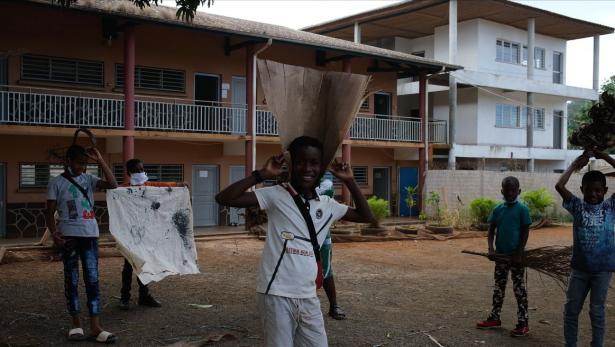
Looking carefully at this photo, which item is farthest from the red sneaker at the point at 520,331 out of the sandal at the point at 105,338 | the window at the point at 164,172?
the window at the point at 164,172

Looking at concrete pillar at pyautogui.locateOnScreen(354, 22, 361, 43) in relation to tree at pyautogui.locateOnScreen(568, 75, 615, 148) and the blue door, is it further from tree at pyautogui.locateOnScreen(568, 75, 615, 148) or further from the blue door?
tree at pyautogui.locateOnScreen(568, 75, 615, 148)

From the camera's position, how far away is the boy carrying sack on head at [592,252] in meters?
4.74

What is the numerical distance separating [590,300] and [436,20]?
68.8ft

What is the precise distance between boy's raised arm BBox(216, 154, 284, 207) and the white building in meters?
19.6

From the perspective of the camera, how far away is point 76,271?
5.36m

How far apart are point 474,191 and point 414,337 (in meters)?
15.2

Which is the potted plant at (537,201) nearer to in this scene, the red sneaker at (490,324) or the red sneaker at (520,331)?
the red sneaker at (490,324)

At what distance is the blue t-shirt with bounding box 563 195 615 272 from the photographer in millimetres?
4730

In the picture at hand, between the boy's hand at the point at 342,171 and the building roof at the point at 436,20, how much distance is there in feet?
64.7

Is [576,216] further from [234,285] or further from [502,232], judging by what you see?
[234,285]

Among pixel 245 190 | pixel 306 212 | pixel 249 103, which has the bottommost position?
pixel 306 212

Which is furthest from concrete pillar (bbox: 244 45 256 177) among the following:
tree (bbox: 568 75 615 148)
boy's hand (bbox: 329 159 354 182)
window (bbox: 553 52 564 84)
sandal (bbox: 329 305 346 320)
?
window (bbox: 553 52 564 84)

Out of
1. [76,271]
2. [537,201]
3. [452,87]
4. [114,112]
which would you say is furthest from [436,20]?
[76,271]

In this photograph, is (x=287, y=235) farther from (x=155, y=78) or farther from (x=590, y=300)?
(x=155, y=78)
